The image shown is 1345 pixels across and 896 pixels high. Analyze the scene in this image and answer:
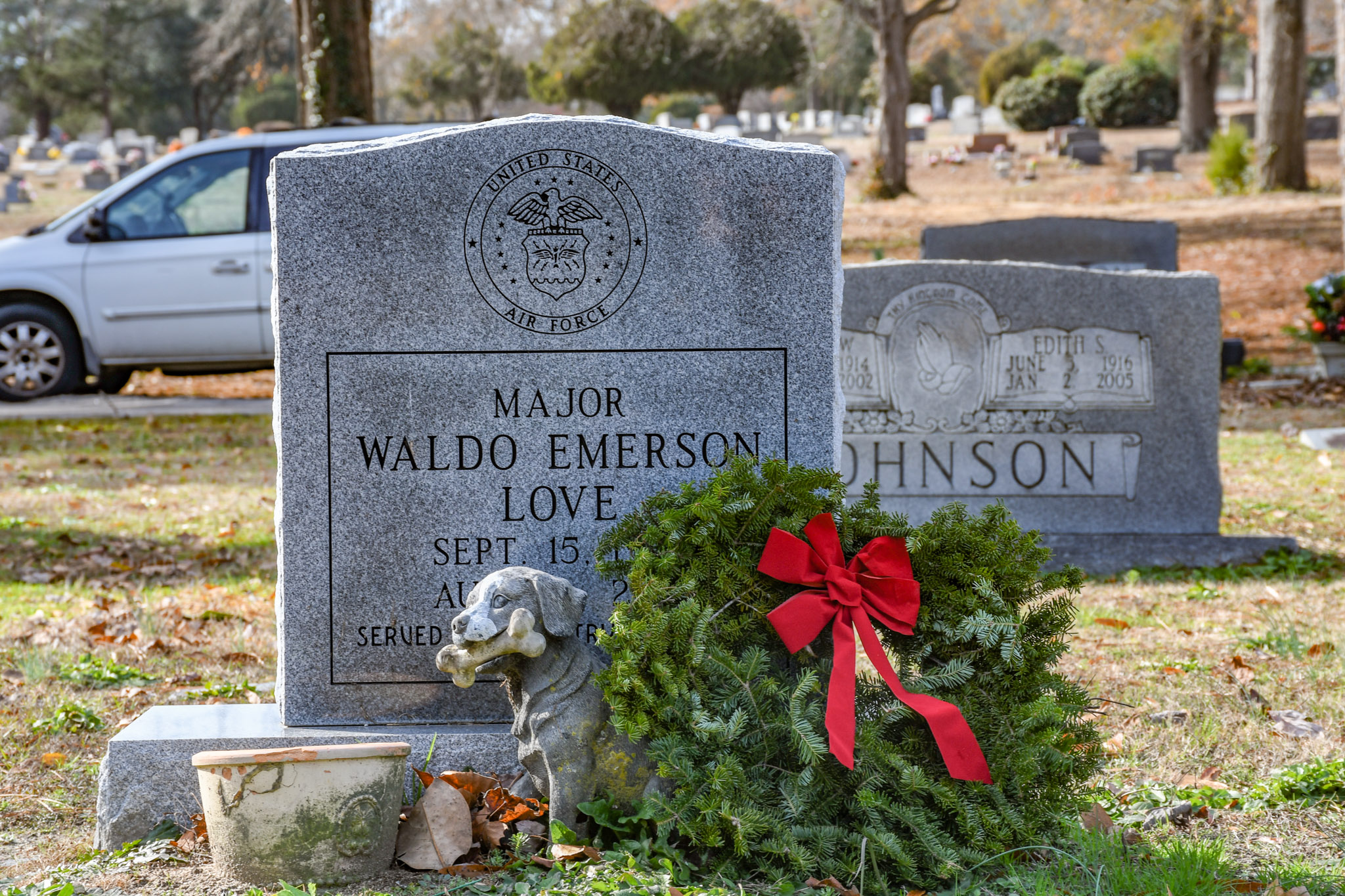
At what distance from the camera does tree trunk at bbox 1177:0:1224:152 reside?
27172mm

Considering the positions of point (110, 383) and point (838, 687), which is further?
point (110, 383)

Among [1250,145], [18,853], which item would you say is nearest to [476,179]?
[18,853]

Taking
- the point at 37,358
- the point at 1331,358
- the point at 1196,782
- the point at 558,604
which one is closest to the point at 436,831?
the point at 558,604

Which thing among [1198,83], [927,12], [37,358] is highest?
[1198,83]

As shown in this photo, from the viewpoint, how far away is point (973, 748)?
9.00 ft

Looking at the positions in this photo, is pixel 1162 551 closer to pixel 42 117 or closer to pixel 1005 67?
pixel 1005 67

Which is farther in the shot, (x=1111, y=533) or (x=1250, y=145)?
(x=1250, y=145)

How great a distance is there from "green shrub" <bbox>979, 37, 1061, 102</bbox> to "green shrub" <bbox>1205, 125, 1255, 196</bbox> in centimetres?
2238

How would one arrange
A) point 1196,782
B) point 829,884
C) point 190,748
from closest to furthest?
point 829,884, point 190,748, point 1196,782

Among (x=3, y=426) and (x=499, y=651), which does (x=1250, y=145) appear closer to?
(x=3, y=426)

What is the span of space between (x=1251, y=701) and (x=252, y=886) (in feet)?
9.62

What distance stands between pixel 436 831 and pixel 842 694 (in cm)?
98

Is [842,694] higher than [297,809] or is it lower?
higher

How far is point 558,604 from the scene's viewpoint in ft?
9.71
